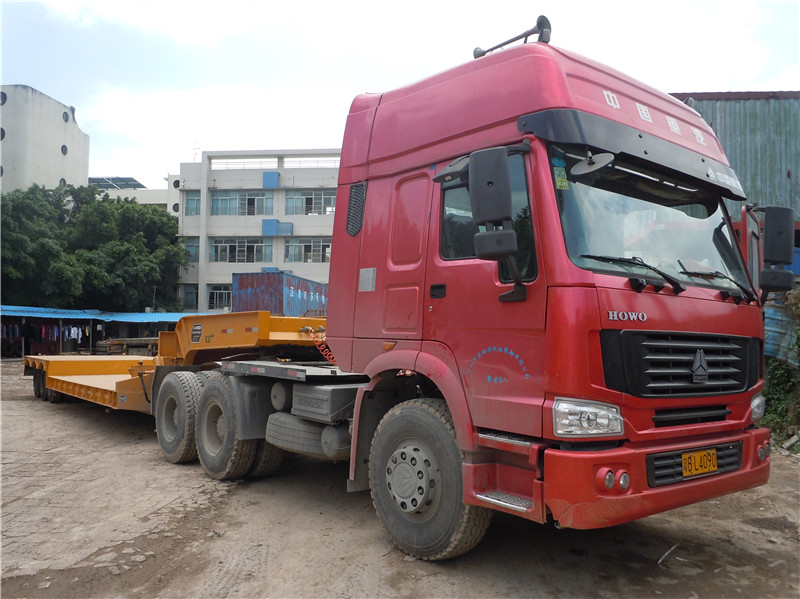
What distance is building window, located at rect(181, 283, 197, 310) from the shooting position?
41.6m

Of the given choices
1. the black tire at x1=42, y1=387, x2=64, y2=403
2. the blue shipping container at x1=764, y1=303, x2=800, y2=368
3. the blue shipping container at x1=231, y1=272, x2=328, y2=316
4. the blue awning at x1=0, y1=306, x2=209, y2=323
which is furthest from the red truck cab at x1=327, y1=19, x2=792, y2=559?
the blue awning at x1=0, y1=306, x2=209, y2=323

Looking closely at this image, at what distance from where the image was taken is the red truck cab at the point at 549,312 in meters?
3.21

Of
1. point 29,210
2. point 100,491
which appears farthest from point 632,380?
point 29,210

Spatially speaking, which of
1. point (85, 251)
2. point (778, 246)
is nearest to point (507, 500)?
point (778, 246)

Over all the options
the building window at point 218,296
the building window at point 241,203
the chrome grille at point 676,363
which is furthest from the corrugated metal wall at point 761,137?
the building window at point 218,296

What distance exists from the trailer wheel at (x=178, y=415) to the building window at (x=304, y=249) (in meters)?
33.2

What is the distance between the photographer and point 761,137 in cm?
1469

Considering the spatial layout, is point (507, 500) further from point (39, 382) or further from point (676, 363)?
point (39, 382)

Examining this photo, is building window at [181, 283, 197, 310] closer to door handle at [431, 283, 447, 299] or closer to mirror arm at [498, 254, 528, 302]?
door handle at [431, 283, 447, 299]

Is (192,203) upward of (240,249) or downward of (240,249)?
upward

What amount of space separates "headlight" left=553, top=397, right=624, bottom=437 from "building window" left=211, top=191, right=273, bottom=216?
39304 mm

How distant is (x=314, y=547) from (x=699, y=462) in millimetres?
2606

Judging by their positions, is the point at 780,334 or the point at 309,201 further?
the point at 309,201

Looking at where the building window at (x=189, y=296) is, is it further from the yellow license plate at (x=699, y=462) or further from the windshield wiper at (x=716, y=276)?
the yellow license plate at (x=699, y=462)
